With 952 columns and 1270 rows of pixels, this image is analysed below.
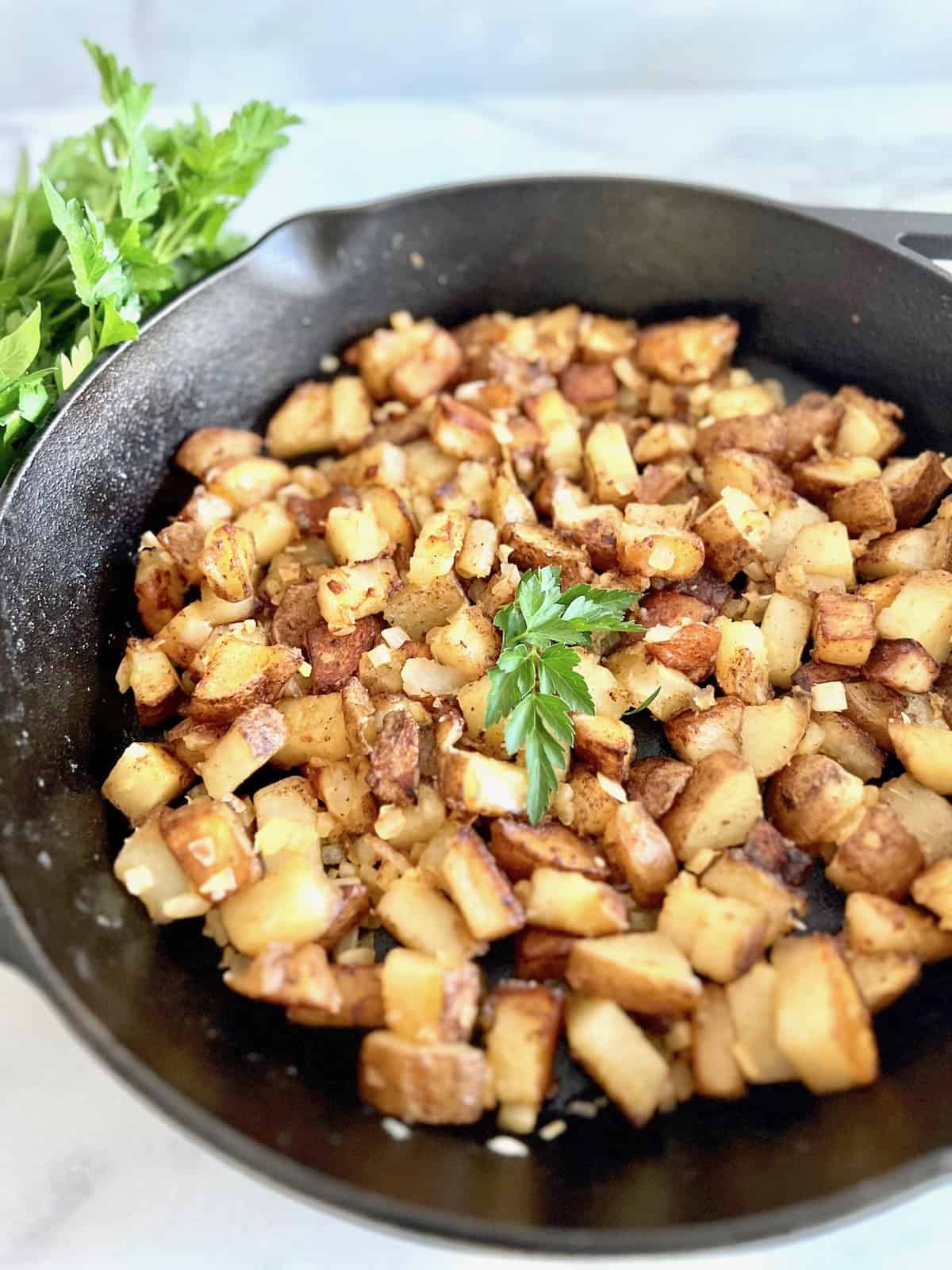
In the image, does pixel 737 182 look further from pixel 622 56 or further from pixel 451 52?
pixel 451 52

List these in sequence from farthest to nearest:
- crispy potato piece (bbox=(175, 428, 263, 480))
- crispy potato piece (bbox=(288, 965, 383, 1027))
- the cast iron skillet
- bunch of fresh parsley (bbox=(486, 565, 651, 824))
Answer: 1. crispy potato piece (bbox=(175, 428, 263, 480))
2. bunch of fresh parsley (bbox=(486, 565, 651, 824))
3. crispy potato piece (bbox=(288, 965, 383, 1027))
4. the cast iron skillet

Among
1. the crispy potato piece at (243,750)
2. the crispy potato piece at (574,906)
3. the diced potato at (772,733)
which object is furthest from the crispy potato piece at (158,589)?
the diced potato at (772,733)

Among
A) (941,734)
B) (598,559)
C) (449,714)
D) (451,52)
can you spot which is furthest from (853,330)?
(451,52)

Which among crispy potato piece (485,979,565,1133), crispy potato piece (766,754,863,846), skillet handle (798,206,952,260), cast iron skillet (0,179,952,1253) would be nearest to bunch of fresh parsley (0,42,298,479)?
cast iron skillet (0,179,952,1253)

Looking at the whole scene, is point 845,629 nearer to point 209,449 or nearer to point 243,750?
point 243,750

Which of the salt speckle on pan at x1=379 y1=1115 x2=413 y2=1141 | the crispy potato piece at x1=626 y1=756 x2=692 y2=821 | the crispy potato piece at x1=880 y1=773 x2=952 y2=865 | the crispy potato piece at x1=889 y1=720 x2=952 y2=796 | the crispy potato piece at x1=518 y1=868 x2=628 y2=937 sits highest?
the crispy potato piece at x1=889 y1=720 x2=952 y2=796

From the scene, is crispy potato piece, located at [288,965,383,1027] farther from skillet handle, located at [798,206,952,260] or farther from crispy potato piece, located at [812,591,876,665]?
skillet handle, located at [798,206,952,260]

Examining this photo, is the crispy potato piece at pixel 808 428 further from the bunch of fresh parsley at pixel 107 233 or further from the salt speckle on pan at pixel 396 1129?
the salt speckle on pan at pixel 396 1129
